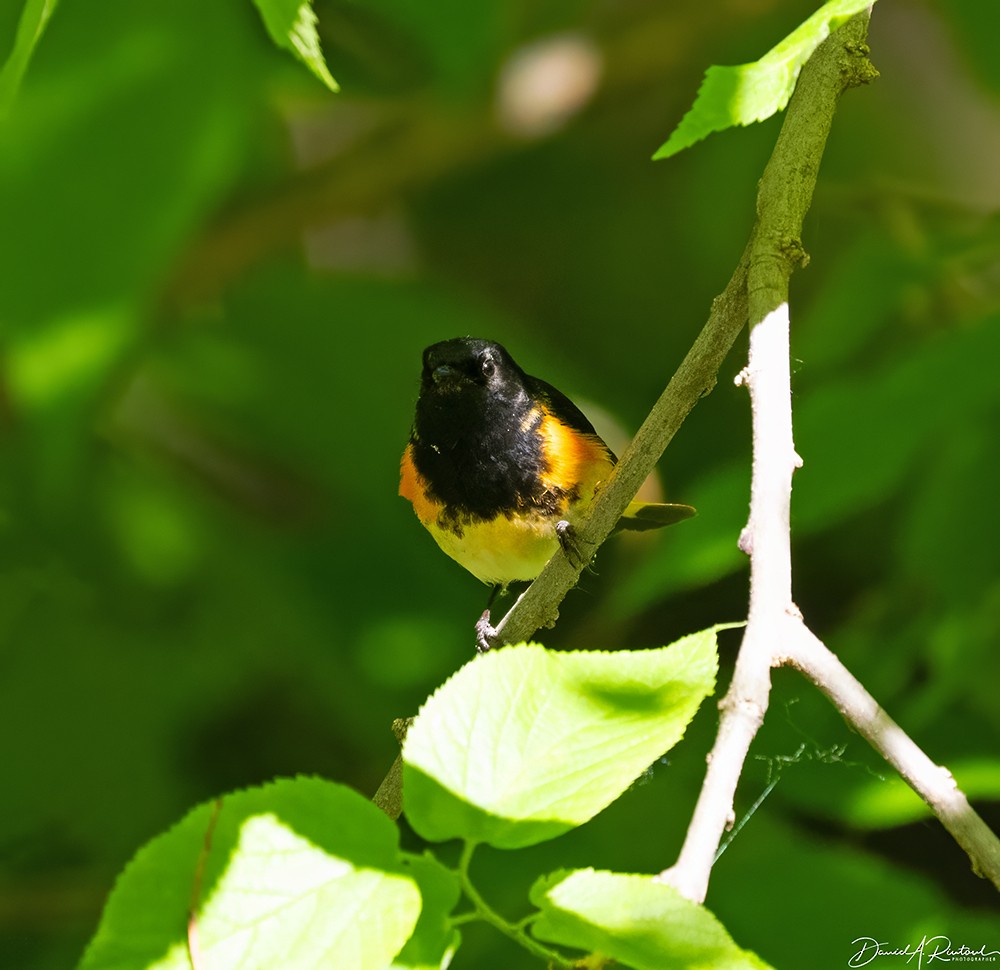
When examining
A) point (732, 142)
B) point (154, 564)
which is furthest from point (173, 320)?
point (732, 142)

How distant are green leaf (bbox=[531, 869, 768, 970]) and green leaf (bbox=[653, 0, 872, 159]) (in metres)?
0.81

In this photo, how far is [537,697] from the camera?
1304 mm

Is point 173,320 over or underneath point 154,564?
over

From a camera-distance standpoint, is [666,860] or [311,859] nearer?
[311,859]

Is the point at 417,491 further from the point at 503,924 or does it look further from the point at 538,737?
the point at 503,924

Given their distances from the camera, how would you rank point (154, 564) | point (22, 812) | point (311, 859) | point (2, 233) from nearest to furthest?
point (311, 859) → point (2, 233) → point (22, 812) → point (154, 564)

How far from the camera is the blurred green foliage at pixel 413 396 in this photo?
2.44m

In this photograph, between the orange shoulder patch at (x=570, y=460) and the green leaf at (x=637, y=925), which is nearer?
the green leaf at (x=637, y=925)

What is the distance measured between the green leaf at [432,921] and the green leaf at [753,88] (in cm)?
83

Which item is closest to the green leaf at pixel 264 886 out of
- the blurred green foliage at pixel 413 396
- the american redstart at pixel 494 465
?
the blurred green foliage at pixel 413 396

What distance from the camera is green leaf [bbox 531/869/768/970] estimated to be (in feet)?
3.68

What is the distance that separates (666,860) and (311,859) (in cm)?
171

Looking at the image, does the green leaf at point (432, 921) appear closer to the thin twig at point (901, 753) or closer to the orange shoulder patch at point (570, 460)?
the thin twig at point (901, 753)

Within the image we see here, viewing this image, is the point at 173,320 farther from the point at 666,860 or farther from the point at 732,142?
the point at 666,860
